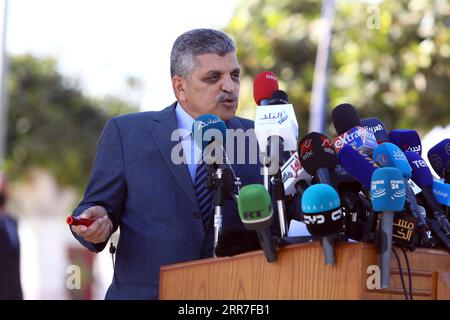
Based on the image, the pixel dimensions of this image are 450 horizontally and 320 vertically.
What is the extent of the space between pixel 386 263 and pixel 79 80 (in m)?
21.6

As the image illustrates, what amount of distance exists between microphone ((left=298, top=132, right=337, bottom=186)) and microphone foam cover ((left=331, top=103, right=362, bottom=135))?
314 mm

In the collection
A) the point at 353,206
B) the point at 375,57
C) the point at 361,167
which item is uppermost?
the point at 375,57

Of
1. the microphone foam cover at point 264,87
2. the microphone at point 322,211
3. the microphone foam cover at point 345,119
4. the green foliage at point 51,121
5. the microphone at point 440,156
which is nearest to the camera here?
the microphone at point 322,211

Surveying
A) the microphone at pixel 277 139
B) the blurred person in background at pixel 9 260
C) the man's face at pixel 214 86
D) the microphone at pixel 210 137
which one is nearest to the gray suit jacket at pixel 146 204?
the man's face at pixel 214 86

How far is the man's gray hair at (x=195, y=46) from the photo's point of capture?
464cm

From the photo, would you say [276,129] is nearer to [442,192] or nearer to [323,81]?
[442,192]

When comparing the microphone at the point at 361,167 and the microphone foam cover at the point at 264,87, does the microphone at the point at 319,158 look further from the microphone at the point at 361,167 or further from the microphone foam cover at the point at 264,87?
the microphone foam cover at the point at 264,87

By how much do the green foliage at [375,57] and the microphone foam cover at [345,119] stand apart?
8423 mm

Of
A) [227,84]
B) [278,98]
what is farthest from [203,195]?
[278,98]

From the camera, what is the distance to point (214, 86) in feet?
15.3

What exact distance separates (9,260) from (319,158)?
4.94 metres

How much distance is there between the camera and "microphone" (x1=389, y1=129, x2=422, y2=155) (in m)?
4.29

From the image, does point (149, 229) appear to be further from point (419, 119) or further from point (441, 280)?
point (419, 119)
